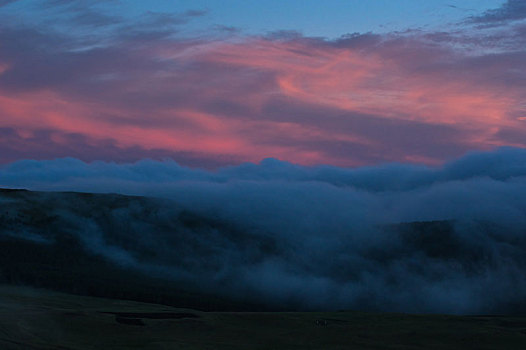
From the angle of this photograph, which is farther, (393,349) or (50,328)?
(393,349)

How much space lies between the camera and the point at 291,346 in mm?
186500

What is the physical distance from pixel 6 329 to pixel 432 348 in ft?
435

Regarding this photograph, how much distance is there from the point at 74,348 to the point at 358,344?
308 feet

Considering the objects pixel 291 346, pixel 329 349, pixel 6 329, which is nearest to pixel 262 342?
pixel 291 346

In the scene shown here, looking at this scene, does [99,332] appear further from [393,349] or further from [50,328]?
[393,349]

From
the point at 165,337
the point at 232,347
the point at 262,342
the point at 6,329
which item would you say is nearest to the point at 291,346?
the point at 262,342

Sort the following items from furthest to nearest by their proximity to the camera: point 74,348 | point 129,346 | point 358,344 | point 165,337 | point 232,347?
point 358,344, point 165,337, point 232,347, point 129,346, point 74,348

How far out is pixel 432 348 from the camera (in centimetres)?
19988

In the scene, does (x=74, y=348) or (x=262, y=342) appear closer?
(x=74, y=348)

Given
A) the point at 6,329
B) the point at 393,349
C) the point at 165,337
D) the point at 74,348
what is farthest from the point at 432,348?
the point at 6,329

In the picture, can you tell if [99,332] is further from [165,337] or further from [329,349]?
[329,349]

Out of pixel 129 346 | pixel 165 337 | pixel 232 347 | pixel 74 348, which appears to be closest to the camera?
pixel 74 348

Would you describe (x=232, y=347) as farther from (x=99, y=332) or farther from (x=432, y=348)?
(x=432, y=348)

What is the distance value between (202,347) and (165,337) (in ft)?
77.9
